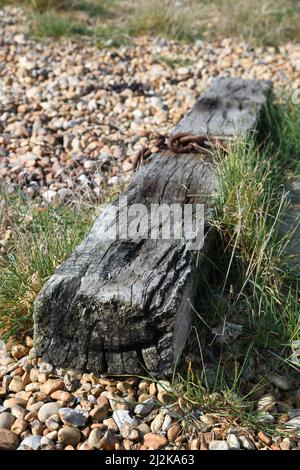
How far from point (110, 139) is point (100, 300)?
2.37 metres

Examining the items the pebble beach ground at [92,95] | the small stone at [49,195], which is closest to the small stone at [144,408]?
the pebble beach ground at [92,95]

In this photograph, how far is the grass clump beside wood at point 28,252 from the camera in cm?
268

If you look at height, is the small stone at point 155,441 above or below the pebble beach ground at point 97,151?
below

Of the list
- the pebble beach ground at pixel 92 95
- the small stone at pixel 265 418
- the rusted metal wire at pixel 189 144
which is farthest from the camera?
the pebble beach ground at pixel 92 95

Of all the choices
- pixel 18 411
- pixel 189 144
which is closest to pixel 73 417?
pixel 18 411

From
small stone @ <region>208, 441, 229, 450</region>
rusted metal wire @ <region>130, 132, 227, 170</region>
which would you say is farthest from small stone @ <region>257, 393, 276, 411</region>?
rusted metal wire @ <region>130, 132, 227, 170</region>

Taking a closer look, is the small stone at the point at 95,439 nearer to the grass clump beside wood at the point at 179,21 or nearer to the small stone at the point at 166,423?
the small stone at the point at 166,423

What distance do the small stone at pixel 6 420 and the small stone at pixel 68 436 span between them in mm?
187

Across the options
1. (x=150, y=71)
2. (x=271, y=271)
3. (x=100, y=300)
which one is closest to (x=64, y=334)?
(x=100, y=300)

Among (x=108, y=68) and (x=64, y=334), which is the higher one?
(x=108, y=68)

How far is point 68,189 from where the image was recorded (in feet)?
12.2

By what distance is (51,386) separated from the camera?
238 cm

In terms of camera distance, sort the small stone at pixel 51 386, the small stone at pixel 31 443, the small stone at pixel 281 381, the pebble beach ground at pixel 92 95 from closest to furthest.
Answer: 1. the small stone at pixel 31 443
2. the small stone at pixel 51 386
3. the small stone at pixel 281 381
4. the pebble beach ground at pixel 92 95

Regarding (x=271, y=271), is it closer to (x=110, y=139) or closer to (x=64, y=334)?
(x=64, y=334)
